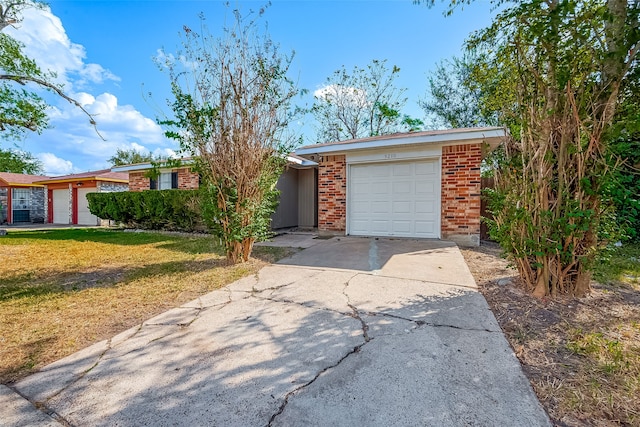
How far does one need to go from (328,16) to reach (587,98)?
7.65m

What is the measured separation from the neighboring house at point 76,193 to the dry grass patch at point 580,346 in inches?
781

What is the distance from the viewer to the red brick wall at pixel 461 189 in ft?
23.9

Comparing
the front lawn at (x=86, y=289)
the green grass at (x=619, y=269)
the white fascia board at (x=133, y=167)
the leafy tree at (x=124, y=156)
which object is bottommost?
the front lawn at (x=86, y=289)

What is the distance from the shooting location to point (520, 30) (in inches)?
134

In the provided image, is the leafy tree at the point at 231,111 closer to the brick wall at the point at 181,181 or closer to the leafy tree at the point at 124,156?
the brick wall at the point at 181,181

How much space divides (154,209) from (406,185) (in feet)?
28.4

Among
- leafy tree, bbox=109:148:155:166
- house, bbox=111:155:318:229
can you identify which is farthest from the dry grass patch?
leafy tree, bbox=109:148:155:166

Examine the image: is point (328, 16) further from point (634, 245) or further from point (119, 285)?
point (634, 245)

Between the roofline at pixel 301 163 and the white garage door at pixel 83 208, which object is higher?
the roofline at pixel 301 163

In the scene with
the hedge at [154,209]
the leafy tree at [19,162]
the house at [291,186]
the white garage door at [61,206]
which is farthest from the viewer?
the leafy tree at [19,162]

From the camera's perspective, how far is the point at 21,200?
765 inches

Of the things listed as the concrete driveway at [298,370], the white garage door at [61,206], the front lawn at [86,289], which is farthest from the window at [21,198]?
the concrete driveway at [298,370]

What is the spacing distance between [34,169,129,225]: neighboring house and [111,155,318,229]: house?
5.74 meters

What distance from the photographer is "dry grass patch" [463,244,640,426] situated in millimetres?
1658
